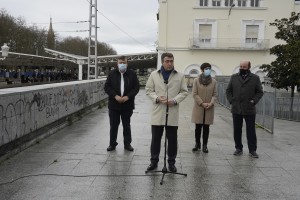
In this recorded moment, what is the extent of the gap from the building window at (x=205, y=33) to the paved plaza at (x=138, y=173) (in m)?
30.9

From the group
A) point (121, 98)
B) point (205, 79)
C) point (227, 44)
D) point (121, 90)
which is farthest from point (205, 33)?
point (121, 98)

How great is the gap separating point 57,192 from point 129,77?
3.13 metres

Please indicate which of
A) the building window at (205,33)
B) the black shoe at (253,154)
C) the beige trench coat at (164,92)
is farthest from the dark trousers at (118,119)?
the building window at (205,33)

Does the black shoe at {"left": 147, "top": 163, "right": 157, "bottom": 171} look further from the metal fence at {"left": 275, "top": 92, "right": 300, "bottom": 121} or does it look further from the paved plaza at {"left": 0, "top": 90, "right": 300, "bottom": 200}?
the metal fence at {"left": 275, "top": 92, "right": 300, "bottom": 121}

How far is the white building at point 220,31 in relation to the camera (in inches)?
1542

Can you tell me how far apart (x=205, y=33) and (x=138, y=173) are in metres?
34.8

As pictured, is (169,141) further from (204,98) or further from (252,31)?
(252,31)

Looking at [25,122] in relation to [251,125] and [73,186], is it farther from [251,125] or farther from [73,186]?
[251,125]

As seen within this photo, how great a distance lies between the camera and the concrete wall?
6.99 meters

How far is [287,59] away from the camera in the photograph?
21.7 m

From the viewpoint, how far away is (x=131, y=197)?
5.26 meters

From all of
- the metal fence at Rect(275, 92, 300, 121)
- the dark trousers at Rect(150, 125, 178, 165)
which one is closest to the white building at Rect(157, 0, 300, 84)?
the metal fence at Rect(275, 92, 300, 121)

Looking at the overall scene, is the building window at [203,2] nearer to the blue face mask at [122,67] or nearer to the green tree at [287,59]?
the green tree at [287,59]

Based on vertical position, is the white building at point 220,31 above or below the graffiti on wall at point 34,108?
above
